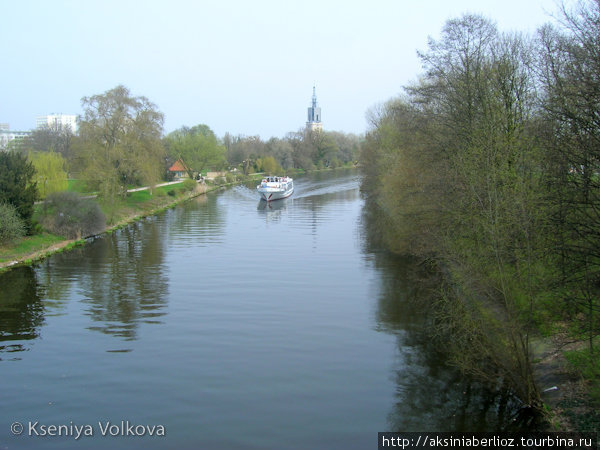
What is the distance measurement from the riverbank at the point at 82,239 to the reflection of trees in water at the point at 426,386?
1613 centimetres

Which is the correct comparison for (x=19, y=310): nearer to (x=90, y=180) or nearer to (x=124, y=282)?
(x=124, y=282)

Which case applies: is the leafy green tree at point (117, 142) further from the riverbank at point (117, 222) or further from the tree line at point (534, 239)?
the tree line at point (534, 239)

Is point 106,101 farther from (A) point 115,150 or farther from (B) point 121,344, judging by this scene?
(B) point 121,344

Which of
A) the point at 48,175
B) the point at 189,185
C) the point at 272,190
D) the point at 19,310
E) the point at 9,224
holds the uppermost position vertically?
the point at 48,175

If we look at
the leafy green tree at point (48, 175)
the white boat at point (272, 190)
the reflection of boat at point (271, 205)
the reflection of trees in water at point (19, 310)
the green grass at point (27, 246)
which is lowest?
the reflection of trees in water at point (19, 310)

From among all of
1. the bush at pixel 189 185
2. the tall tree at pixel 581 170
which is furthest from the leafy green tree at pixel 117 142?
the tall tree at pixel 581 170

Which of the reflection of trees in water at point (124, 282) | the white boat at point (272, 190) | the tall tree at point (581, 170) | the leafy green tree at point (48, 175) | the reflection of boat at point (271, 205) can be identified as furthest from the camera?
the white boat at point (272, 190)

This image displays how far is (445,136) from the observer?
17906 mm

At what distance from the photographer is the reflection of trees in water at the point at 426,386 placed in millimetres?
9555

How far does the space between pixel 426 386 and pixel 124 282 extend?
43.5ft

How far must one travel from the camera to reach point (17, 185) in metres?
25.5

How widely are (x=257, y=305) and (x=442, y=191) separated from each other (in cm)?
682

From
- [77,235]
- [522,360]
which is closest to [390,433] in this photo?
[522,360]

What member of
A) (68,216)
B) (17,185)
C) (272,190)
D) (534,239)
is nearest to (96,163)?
(68,216)
